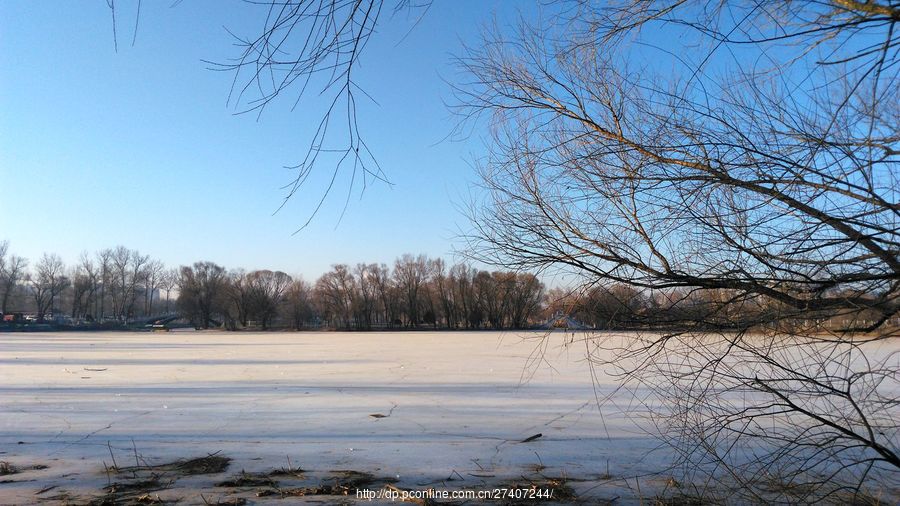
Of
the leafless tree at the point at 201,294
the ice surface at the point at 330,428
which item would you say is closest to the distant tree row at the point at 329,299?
the leafless tree at the point at 201,294

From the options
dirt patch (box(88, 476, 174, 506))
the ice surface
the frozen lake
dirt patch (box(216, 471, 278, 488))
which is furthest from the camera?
the ice surface

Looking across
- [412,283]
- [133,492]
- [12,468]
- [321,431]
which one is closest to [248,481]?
[133,492]

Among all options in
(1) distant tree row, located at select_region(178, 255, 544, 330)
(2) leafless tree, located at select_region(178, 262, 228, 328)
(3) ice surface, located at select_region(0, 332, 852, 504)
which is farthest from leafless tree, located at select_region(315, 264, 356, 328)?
(3) ice surface, located at select_region(0, 332, 852, 504)

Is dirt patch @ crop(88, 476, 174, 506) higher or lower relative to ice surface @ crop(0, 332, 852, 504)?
higher

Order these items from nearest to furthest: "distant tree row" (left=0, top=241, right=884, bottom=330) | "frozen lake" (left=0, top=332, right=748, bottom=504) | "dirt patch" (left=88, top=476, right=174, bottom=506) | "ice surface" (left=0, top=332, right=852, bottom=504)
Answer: "dirt patch" (left=88, top=476, right=174, bottom=506)
"frozen lake" (left=0, top=332, right=748, bottom=504)
"ice surface" (left=0, top=332, right=852, bottom=504)
"distant tree row" (left=0, top=241, right=884, bottom=330)

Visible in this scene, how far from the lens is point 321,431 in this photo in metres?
7.89

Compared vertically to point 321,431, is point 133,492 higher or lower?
higher

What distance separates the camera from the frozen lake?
555 centimetres

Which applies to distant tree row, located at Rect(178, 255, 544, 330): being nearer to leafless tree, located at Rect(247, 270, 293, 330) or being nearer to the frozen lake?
leafless tree, located at Rect(247, 270, 293, 330)

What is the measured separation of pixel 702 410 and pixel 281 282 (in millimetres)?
102483

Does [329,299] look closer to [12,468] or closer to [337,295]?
[337,295]

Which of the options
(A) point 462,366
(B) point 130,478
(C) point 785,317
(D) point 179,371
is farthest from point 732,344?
(D) point 179,371

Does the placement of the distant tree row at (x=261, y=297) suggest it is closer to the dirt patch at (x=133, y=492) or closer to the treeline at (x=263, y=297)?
the treeline at (x=263, y=297)

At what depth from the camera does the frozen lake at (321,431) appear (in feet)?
18.2
